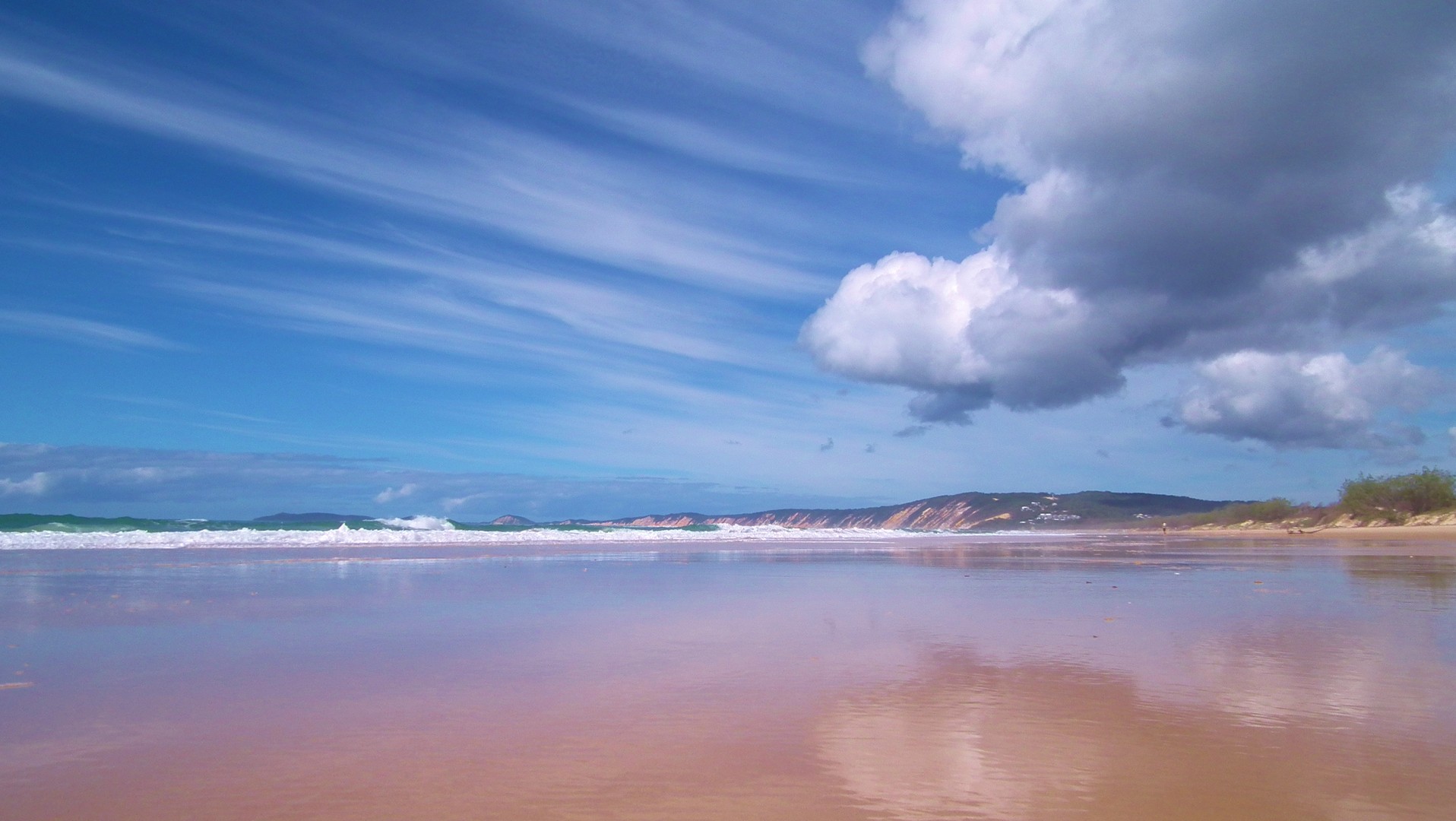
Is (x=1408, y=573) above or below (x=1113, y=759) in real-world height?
below

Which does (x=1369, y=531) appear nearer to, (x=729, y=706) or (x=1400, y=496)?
(x=1400, y=496)

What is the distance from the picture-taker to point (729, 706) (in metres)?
5.39

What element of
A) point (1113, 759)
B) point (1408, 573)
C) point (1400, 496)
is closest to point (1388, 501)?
point (1400, 496)

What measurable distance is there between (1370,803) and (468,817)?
13.1 ft

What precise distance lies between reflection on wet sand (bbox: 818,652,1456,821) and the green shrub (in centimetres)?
5652

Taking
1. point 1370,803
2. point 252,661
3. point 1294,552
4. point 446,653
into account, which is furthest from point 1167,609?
point 1294,552

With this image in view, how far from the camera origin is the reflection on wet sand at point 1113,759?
360cm

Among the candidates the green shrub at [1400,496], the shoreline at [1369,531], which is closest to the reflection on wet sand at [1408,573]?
the shoreline at [1369,531]

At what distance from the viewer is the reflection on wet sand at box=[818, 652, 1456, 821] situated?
3604mm

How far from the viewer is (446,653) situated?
23.7 feet

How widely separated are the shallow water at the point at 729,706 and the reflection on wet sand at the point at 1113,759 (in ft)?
0.06

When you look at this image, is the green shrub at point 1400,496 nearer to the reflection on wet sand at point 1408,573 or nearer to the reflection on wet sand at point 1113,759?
the reflection on wet sand at point 1408,573

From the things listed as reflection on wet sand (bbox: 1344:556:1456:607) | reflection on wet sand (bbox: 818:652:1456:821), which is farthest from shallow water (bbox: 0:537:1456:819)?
reflection on wet sand (bbox: 1344:556:1456:607)

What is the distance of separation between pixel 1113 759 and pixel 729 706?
2.34 m
